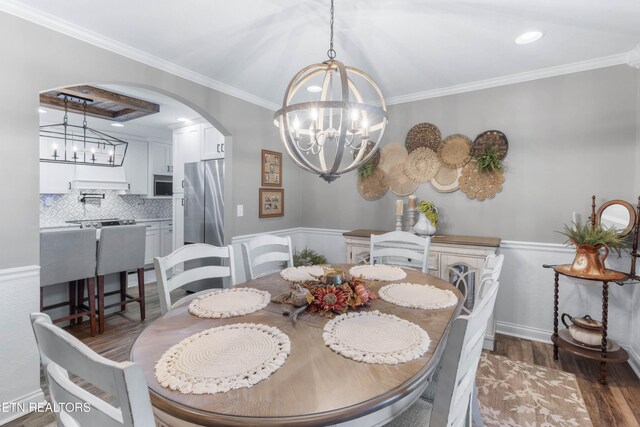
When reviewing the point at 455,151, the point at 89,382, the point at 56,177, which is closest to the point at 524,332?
the point at 455,151

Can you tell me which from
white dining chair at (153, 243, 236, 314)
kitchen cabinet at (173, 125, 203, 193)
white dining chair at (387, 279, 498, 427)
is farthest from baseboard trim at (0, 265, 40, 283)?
kitchen cabinet at (173, 125, 203, 193)

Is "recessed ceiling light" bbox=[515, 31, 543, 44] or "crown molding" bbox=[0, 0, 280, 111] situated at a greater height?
"recessed ceiling light" bbox=[515, 31, 543, 44]

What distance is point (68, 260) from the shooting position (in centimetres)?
281

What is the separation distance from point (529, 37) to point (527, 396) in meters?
2.52

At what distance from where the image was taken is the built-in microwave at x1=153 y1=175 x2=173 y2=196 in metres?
5.91

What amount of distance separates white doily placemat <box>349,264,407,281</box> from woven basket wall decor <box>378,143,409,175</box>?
5.66ft

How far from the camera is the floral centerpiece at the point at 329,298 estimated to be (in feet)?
4.60

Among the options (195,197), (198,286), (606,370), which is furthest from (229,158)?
(606,370)

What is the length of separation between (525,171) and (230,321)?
2975 millimetres

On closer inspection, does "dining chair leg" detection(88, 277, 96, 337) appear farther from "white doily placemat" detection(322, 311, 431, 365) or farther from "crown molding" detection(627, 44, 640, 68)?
"crown molding" detection(627, 44, 640, 68)

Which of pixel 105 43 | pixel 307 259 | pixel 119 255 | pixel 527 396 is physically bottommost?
Answer: pixel 527 396

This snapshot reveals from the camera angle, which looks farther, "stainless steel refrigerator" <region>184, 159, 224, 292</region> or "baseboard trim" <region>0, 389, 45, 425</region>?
"stainless steel refrigerator" <region>184, 159, 224, 292</region>

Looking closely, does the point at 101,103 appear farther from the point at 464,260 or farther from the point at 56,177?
the point at 464,260

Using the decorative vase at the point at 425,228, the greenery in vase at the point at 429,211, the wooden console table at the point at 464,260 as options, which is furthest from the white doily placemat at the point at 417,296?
the greenery in vase at the point at 429,211
